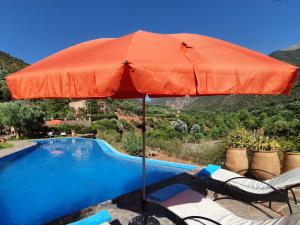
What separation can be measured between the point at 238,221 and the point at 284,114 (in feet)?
64.6

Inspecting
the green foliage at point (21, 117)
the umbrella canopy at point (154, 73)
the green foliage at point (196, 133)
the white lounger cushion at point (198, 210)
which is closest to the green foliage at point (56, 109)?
the green foliage at point (21, 117)

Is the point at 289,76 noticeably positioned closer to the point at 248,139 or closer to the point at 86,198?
the point at 248,139

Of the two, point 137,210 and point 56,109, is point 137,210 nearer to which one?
point 137,210

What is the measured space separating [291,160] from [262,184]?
130 centimetres

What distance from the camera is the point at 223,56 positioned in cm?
230

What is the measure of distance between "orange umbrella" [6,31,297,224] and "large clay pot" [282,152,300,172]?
2.90m

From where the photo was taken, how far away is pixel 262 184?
394 centimetres

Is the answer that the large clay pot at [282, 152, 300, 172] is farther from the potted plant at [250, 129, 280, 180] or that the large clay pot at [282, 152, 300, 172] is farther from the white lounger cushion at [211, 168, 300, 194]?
the white lounger cushion at [211, 168, 300, 194]

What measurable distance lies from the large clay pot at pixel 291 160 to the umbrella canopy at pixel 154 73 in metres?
2.93

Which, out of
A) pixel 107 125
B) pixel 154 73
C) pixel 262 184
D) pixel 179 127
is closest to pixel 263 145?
pixel 262 184

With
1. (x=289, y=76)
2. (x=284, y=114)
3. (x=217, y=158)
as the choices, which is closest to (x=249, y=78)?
(x=289, y=76)

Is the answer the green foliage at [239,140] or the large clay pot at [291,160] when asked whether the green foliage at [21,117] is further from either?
the large clay pot at [291,160]

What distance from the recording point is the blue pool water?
604cm

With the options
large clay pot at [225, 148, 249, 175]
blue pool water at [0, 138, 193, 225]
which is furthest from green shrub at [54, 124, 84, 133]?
large clay pot at [225, 148, 249, 175]
